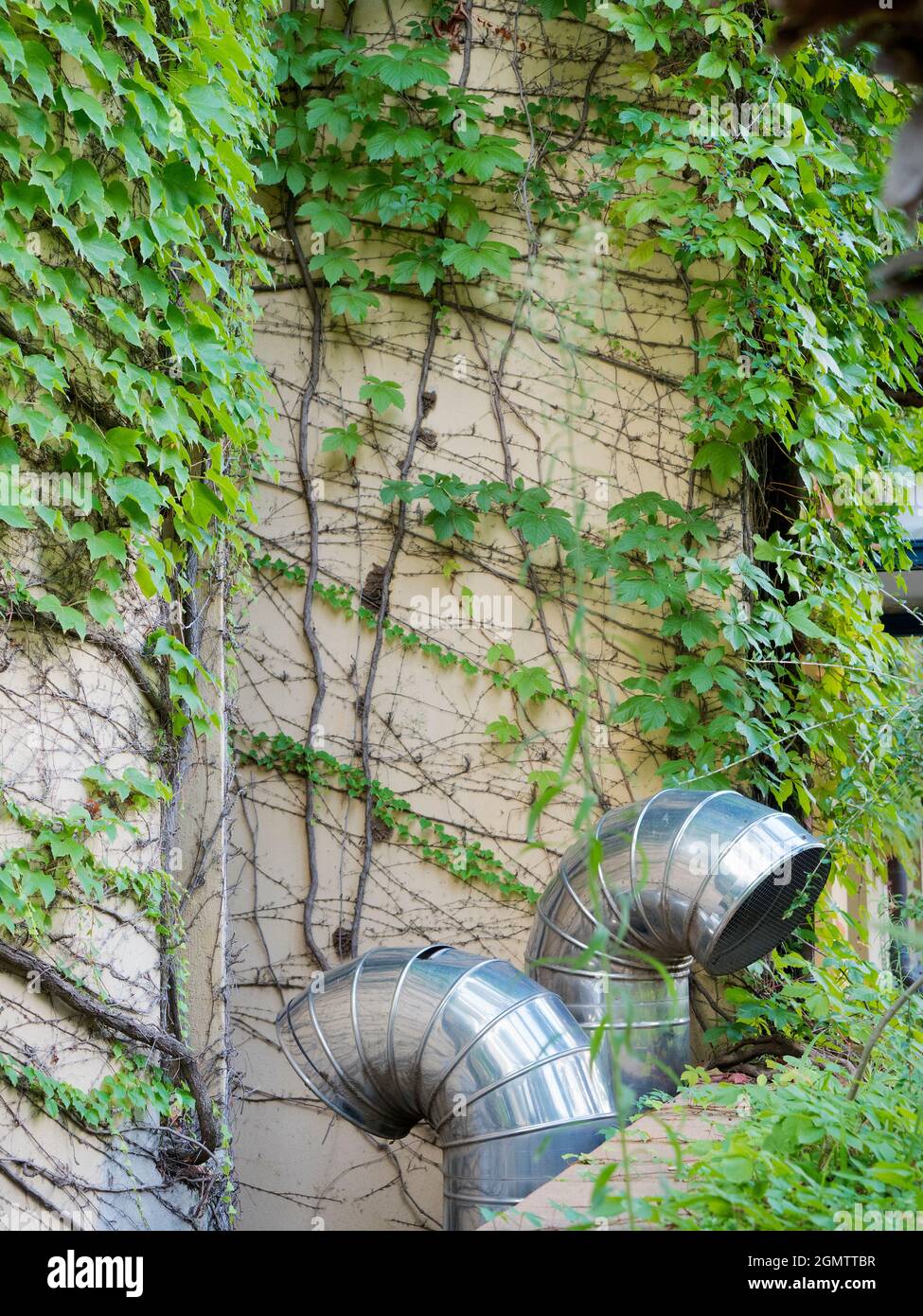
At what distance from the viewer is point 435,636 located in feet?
16.7

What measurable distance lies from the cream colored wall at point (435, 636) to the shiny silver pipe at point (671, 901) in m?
0.98

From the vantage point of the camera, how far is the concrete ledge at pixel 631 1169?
2.07m

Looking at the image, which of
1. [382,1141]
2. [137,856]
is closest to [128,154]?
[137,856]

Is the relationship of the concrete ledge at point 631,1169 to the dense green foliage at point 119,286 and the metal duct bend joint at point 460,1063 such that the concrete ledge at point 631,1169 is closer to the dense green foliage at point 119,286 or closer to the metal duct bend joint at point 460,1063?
the metal duct bend joint at point 460,1063

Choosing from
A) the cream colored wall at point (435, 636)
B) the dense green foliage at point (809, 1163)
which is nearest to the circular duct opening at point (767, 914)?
the dense green foliage at point (809, 1163)

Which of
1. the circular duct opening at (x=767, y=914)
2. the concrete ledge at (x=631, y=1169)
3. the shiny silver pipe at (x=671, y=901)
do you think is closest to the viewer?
the concrete ledge at (x=631, y=1169)

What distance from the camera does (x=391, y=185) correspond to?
200 inches

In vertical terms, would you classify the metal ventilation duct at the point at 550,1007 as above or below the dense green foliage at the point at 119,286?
below

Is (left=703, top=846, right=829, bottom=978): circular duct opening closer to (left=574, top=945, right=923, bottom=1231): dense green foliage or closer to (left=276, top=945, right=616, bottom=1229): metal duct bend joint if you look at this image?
(left=276, top=945, right=616, bottom=1229): metal duct bend joint

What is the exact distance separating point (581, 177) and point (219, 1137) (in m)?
3.98

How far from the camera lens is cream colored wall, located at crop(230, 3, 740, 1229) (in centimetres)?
486

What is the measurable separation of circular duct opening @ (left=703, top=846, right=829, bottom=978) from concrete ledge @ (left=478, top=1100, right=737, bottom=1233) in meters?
0.64

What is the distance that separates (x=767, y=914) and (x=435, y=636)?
1.88 m
